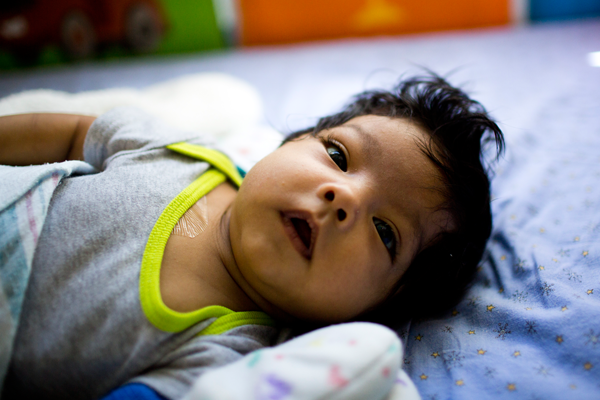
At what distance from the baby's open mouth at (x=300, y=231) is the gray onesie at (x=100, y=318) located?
0.55 feet

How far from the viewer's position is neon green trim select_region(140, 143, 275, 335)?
61cm

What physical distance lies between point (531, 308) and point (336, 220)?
37 centimetres

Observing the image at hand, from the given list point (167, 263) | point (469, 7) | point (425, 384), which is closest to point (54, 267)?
point (167, 263)

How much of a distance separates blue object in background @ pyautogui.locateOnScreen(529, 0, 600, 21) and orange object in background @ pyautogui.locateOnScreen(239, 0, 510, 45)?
0.51ft

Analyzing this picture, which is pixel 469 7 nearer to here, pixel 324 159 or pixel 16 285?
pixel 324 159

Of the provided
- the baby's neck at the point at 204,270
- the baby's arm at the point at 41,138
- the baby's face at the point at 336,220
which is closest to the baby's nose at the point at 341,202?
the baby's face at the point at 336,220

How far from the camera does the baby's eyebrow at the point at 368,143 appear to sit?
2.45 feet

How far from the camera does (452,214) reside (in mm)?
762

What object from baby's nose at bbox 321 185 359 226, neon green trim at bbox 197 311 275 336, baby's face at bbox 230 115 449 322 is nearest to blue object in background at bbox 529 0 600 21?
baby's face at bbox 230 115 449 322

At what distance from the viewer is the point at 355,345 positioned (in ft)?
1.71

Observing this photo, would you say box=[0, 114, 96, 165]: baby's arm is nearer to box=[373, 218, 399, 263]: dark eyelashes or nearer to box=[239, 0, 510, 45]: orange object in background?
box=[373, 218, 399, 263]: dark eyelashes

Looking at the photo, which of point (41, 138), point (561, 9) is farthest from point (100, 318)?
point (561, 9)

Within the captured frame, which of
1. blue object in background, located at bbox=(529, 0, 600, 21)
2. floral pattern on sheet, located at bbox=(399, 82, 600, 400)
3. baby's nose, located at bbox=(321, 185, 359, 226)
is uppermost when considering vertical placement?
blue object in background, located at bbox=(529, 0, 600, 21)

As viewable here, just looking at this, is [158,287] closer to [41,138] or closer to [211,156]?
[211,156]
